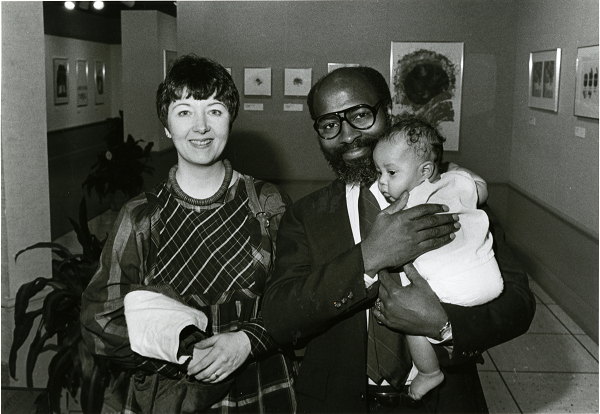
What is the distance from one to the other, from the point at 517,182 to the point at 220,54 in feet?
4.80

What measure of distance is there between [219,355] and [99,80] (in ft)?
5.37

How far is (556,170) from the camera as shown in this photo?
114 inches

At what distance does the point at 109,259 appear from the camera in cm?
171

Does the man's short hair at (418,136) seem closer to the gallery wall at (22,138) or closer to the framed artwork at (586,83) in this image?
the framed artwork at (586,83)

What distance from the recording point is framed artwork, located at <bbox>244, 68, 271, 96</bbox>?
2.46 metres

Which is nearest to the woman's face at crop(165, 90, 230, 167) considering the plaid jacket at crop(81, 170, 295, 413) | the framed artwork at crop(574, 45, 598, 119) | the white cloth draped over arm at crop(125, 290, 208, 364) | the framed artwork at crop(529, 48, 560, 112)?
the plaid jacket at crop(81, 170, 295, 413)

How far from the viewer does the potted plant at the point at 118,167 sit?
2.71 m

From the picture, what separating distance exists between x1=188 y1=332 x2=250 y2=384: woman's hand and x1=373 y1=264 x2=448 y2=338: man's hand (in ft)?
1.33

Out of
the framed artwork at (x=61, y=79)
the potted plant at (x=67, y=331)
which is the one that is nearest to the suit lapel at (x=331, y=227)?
the potted plant at (x=67, y=331)

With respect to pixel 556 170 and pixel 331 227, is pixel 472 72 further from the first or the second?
pixel 331 227

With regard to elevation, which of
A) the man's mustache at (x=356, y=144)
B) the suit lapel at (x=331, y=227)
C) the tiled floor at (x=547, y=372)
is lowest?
the tiled floor at (x=547, y=372)

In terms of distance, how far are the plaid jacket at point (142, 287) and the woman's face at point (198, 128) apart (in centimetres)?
11

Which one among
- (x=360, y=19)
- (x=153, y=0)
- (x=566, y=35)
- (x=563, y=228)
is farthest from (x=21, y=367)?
(x=566, y=35)

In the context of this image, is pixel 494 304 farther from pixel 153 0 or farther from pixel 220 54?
pixel 153 0
